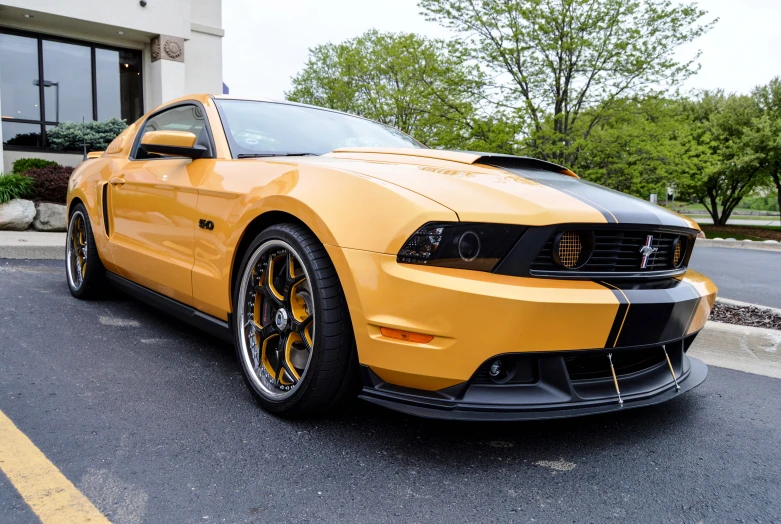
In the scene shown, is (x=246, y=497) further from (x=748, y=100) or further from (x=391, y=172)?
(x=748, y=100)

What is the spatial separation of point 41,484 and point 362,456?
40.2 inches

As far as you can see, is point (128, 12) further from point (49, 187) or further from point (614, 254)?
point (614, 254)

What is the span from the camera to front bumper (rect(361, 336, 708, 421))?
192 centimetres

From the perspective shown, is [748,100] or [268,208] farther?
[748,100]

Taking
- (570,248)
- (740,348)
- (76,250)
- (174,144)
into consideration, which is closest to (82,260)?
(76,250)

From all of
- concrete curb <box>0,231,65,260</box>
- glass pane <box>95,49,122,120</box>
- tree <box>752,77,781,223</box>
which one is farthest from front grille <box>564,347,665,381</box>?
tree <box>752,77,781,223</box>

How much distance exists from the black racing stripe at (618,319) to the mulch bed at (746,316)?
2722mm

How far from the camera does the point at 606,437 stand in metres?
2.31

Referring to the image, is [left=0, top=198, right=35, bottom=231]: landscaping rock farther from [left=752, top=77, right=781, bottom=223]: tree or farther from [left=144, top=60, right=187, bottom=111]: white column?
[left=752, top=77, right=781, bottom=223]: tree

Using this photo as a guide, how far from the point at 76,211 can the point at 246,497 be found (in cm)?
368

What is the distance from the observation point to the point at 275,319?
8.04ft

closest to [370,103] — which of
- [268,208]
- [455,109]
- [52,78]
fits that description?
[455,109]

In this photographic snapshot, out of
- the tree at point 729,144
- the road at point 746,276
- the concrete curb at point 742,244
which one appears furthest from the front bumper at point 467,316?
the tree at point 729,144

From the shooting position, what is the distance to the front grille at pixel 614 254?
6.59 feet
